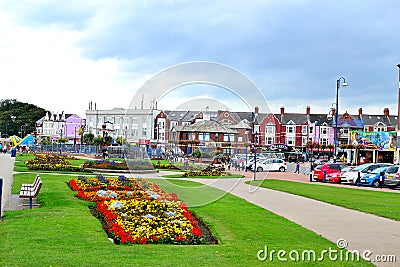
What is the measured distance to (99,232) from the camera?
12.1 meters

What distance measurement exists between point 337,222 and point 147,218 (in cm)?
629

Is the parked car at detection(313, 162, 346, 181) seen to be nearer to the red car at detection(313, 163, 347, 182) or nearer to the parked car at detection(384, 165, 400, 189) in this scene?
the red car at detection(313, 163, 347, 182)

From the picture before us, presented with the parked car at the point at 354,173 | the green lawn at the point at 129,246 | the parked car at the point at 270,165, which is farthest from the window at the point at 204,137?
the parked car at the point at 270,165

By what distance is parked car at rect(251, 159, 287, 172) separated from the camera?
49281mm

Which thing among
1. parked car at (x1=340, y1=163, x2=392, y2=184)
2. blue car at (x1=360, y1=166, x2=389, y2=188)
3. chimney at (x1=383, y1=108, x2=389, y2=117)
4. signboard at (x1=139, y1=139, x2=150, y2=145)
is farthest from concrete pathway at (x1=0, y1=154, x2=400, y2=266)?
chimney at (x1=383, y1=108, x2=389, y2=117)

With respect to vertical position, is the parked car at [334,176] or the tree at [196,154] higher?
the tree at [196,154]

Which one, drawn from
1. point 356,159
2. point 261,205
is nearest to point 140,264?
point 261,205

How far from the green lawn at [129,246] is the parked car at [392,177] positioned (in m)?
17.6

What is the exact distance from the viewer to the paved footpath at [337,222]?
12.1 metres

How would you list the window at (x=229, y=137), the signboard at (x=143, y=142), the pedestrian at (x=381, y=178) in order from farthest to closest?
1. the pedestrian at (x=381, y=178)
2. the signboard at (x=143, y=142)
3. the window at (x=229, y=137)

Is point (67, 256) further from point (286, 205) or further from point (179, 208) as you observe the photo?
point (286, 205)

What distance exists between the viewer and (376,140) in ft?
210

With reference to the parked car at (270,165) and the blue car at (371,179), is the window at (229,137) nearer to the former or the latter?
the blue car at (371,179)

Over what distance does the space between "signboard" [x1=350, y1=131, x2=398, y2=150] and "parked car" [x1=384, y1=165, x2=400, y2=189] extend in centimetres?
2682
